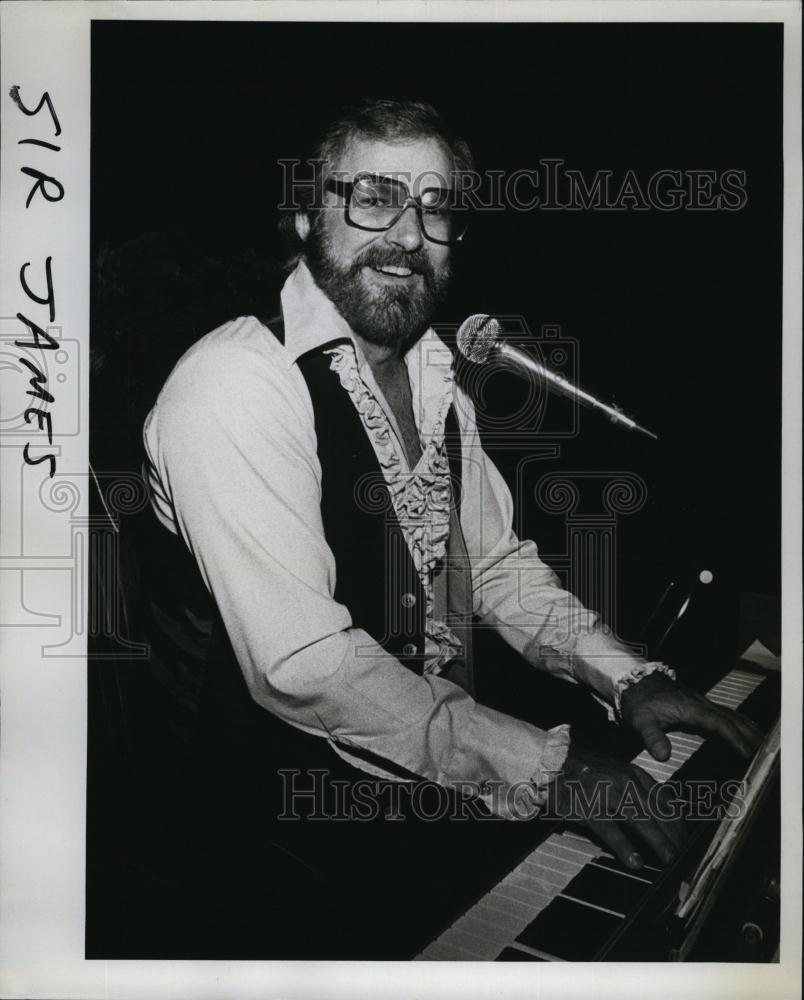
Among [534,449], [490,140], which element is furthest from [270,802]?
[490,140]

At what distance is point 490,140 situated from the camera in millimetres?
2223

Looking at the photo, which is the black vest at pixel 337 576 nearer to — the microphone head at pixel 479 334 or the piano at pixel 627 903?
the microphone head at pixel 479 334

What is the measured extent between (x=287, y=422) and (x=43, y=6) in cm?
116

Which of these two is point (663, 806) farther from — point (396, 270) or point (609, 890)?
point (396, 270)

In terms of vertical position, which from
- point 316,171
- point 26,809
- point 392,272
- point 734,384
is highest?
point 316,171

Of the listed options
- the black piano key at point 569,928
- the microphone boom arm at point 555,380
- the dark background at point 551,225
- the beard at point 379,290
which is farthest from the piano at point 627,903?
the beard at point 379,290

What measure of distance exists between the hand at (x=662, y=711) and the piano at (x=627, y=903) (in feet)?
0.11

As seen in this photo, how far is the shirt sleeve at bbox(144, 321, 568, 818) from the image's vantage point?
2162mm

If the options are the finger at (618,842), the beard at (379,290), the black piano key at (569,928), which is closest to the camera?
the black piano key at (569,928)

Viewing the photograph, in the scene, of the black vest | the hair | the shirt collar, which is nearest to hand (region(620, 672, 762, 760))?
the black vest

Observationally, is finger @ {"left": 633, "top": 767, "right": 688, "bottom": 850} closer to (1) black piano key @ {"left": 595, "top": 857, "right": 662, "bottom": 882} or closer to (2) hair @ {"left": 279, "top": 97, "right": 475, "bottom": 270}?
(1) black piano key @ {"left": 595, "top": 857, "right": 662, "bottom": 882}

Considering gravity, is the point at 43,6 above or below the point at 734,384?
above

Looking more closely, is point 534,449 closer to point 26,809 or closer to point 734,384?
point 734,384

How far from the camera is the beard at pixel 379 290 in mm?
2197
